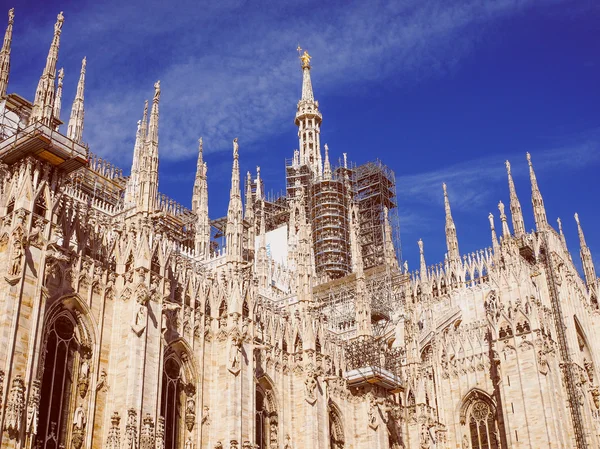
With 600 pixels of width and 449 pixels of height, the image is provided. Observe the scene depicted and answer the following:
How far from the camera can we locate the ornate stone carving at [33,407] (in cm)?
2164

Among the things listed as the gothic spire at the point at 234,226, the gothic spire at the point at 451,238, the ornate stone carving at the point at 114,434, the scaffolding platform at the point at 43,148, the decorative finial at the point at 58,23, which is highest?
the gothic spire at the point at 451,238

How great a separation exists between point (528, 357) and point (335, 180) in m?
29.5

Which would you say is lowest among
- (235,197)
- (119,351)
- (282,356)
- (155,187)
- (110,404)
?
(110,404)

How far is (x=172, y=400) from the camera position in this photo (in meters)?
29.1

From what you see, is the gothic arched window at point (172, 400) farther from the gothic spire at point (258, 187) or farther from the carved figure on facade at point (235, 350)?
the gothic spire at point (258, 187)

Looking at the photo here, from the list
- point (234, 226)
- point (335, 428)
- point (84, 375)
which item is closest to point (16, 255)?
point (84, 375)

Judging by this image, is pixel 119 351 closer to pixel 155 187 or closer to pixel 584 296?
pixel 155 187

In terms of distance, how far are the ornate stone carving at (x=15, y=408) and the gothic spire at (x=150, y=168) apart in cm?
962

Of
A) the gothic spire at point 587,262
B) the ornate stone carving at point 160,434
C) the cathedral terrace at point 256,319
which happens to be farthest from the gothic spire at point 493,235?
the ornate stone carving at point 160,434

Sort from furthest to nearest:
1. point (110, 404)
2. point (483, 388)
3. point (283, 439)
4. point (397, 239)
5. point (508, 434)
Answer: point (397, 239) < point (483, 388) < point (508, 434) < point (283, 439) < point (110, 404)

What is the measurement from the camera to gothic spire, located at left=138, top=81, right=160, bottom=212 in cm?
2991

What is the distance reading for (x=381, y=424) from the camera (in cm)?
3966

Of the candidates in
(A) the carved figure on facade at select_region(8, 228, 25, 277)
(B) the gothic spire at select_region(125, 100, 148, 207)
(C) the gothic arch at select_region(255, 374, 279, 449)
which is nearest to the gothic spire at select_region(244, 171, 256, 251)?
(B) the gothic spire at select_region(125, 100, 148, 207)

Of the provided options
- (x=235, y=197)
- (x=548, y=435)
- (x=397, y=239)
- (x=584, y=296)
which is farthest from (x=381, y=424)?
(x=397, y=239)
